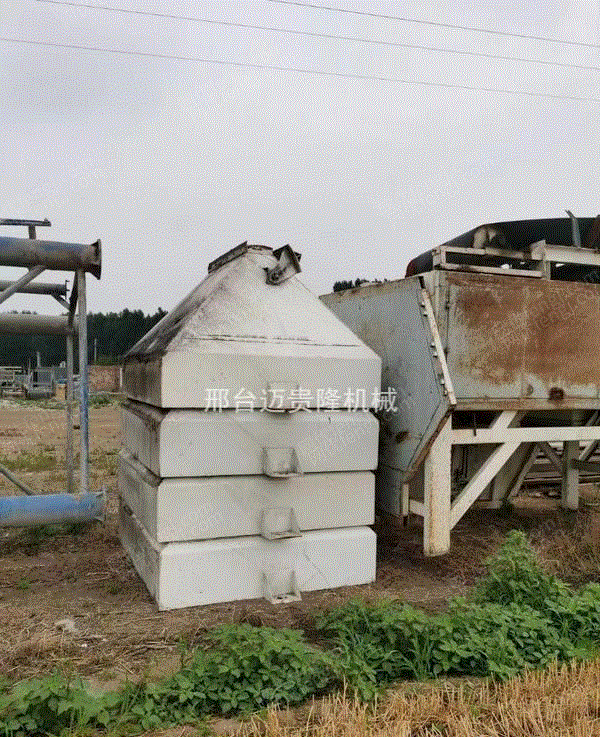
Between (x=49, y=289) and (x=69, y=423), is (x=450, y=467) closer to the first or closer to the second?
(x=69, y=423)

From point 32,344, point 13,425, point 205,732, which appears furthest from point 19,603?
point 32,344

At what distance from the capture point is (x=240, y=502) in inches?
152

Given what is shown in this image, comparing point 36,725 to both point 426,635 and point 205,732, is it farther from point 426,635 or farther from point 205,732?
point 426,635

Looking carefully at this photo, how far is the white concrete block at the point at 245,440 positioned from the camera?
144 inches

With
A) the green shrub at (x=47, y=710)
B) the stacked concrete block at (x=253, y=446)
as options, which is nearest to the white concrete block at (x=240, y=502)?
the stacked concrete block at (x=253, y=446)

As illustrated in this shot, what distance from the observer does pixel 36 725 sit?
2328 mm

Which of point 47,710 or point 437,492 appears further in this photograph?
point 437,492

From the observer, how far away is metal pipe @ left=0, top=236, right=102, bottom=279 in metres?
4.14

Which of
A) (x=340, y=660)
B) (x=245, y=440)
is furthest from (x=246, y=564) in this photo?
(x=340, y=660)

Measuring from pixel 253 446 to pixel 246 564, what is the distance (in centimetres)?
74

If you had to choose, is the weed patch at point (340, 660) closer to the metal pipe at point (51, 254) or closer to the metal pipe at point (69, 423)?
the metal pipe at point (69, 423)

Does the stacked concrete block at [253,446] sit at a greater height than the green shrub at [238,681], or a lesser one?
greater

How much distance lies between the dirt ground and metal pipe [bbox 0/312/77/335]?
67.8 inches

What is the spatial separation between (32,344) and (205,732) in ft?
188
